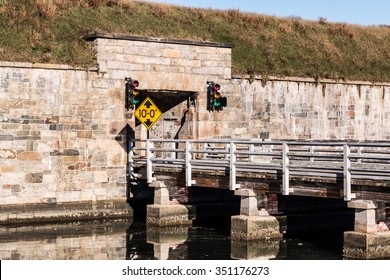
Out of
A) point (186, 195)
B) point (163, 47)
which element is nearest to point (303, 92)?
point (163, 47)

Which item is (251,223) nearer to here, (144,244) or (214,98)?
(144,244)

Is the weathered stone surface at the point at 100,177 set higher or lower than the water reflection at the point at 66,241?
higher

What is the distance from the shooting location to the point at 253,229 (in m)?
21.5

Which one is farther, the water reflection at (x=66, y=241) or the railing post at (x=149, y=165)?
the railing post at (x=149, y=165)

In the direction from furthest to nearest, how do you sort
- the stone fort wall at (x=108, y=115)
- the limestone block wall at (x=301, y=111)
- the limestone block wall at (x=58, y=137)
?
the limestone block wall at (x=301, y=111), the stone fort wall at (x=108, y=115), the limestone block wall at (x=58, y=137)

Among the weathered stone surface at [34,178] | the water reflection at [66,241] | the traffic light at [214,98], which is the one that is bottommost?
the water reflection at [66,241]

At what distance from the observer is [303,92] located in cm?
3294

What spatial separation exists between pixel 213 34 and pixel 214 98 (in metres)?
3.88

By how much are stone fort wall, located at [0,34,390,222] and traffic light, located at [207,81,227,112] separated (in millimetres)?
248

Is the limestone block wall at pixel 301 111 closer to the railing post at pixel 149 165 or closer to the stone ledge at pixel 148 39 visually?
the stone ledge at pixel 148 39

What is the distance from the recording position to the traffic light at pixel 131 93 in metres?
27.9

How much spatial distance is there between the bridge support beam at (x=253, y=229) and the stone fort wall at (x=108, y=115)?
6.55m

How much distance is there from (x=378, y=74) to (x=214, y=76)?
29.5ft

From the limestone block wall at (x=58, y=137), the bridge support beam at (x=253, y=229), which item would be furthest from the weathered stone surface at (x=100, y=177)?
the bridge support beam at (x=253, y=229)
